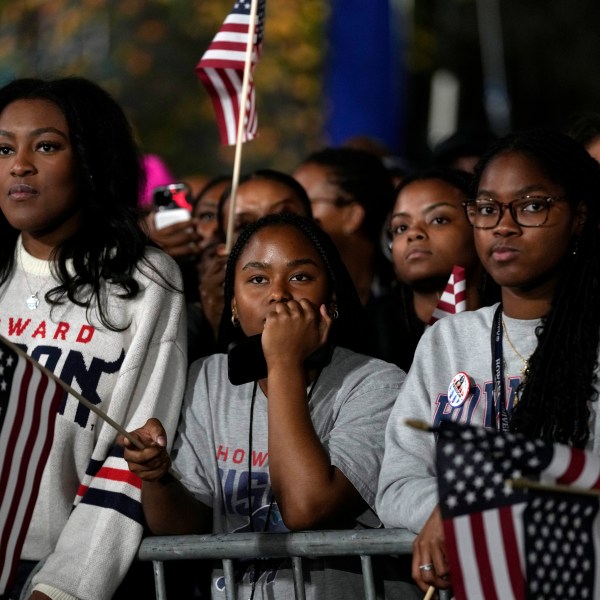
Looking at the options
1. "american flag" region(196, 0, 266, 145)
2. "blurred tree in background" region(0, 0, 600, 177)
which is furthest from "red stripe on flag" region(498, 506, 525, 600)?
"blurred tree in background" region(0, 0, 600, 177)

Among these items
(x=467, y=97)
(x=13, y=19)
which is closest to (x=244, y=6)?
(x=13, y=19)

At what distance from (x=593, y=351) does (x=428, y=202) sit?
1.90 meters

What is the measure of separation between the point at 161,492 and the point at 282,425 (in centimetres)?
46

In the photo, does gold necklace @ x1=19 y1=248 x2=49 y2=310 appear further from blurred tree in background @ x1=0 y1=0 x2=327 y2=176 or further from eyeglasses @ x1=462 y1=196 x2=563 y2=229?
blurred tree in background @ x1=0 y1=0 x2=327 y2=176

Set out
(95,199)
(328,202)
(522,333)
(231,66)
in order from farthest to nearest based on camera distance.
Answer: (328,202), (231,66), (95,199), (522,333)

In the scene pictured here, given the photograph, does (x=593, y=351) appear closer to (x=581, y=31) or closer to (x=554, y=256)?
(x=554, y=256)

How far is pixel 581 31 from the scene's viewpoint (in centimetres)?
2278

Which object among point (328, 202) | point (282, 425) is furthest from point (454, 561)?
point (328, 202)

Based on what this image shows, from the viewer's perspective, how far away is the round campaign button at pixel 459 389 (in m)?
4.06

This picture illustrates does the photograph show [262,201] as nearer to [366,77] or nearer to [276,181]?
[276,181]

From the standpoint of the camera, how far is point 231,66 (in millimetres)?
6297

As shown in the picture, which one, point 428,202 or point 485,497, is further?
point 428,202

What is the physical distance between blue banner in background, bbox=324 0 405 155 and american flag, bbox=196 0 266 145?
8.01 m

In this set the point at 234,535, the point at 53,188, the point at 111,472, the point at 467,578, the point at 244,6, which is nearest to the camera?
the point at 467,578
